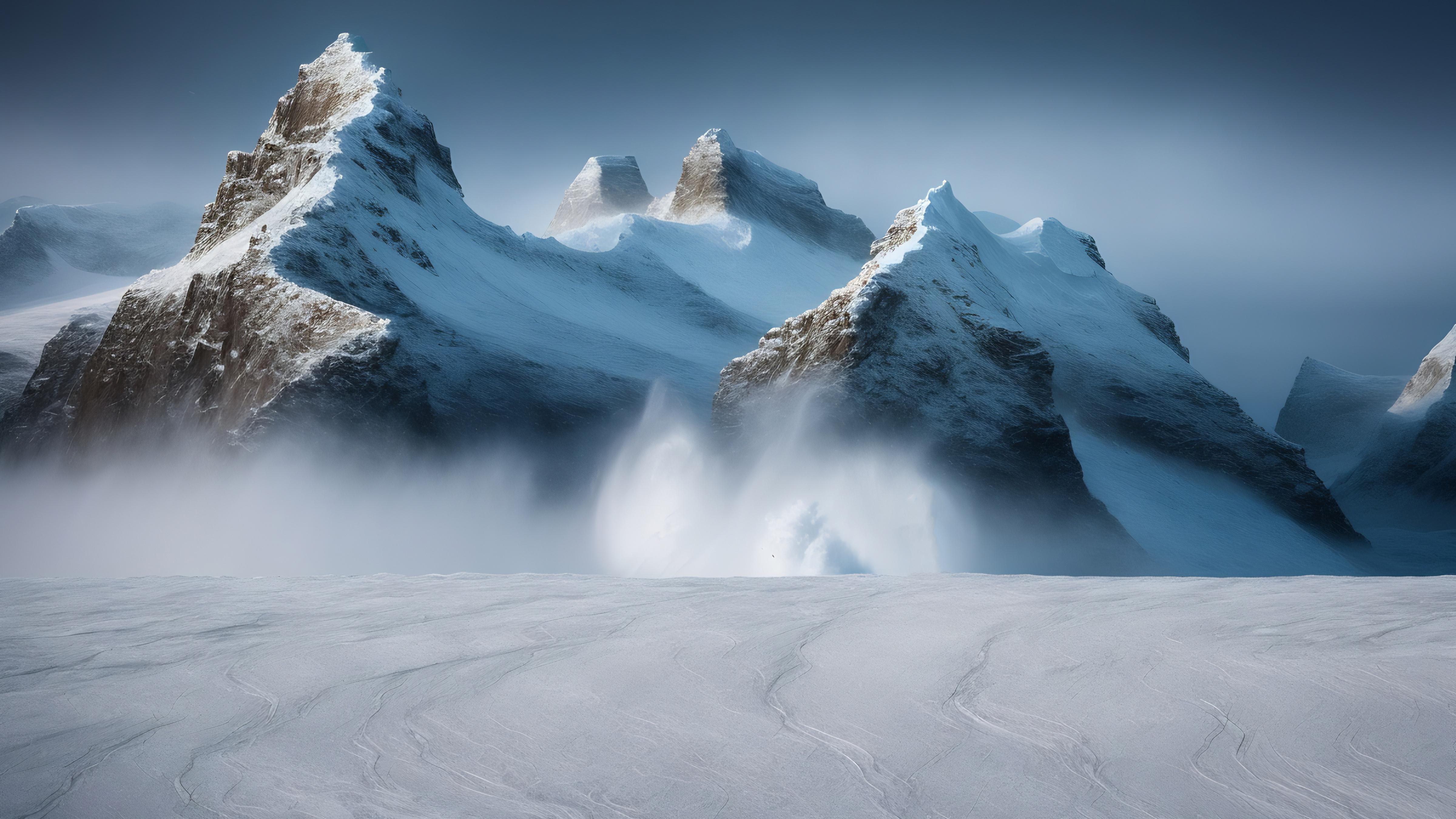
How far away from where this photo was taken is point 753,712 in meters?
3.02

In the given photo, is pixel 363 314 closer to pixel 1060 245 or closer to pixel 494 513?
pixel 494 513

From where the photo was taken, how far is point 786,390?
74.4 feet

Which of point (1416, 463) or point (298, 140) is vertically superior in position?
point (298, 140)

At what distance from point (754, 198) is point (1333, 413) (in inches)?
1684

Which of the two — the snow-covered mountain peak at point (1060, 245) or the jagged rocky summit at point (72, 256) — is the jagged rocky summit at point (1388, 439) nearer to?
the snow-covered mountain peak at point (1060, 245)

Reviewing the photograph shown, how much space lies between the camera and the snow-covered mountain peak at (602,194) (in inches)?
2921

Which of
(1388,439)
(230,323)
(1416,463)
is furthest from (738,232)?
(1416,463)

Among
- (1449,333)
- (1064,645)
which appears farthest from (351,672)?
(1449,333)

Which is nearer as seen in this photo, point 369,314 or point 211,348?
point 369,314

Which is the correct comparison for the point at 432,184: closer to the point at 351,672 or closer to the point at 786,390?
the point at 786,390

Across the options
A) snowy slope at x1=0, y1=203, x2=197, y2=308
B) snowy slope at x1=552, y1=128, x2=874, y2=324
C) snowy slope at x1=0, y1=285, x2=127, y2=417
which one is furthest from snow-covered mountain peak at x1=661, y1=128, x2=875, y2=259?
snowy slope at x1=0, y1=203, x2=197, y2=308

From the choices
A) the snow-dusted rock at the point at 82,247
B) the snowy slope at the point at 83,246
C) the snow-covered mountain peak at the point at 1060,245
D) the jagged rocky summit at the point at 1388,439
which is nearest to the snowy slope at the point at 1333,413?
the jagged rocky summit at the point at 1388,439

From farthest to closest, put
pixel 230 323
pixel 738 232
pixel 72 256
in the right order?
pixel 72 256, pixel 738 232, pixel 230 323

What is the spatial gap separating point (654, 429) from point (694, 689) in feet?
83.8
